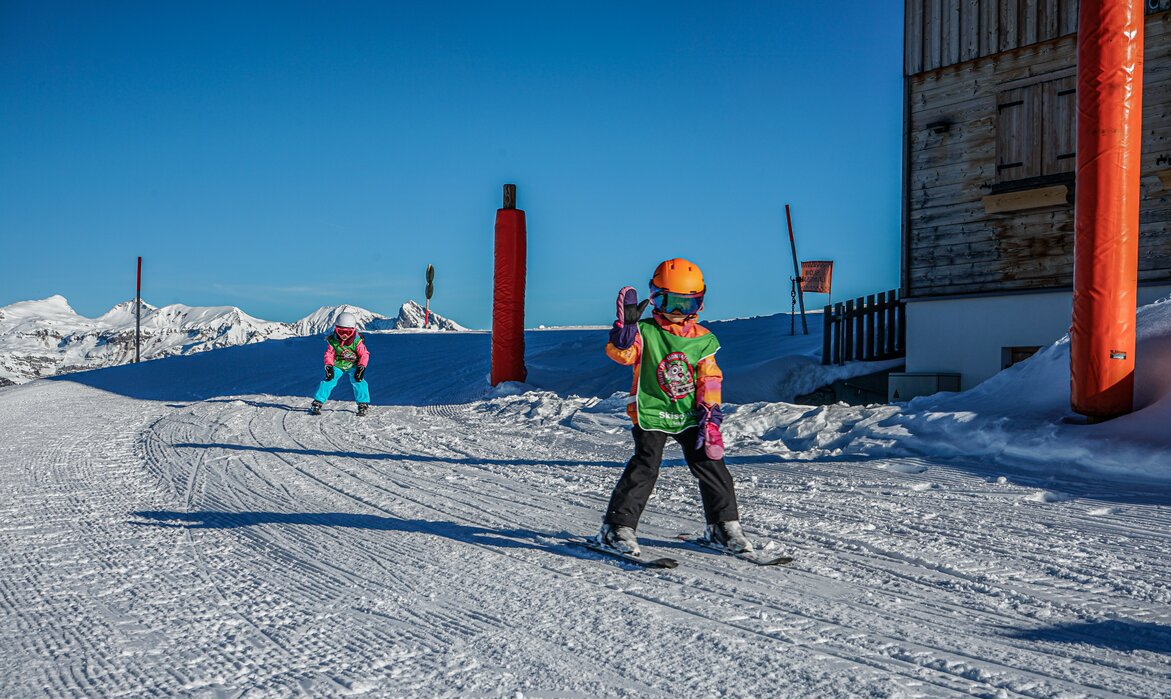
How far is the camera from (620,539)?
476 cm

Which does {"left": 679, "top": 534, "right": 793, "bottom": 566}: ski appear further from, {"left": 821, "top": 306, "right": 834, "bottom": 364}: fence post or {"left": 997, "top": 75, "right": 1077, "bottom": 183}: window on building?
{"left": 821, "top": 306, "right": 834, "bottom": 364}: fence post

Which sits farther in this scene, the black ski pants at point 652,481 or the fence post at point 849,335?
the fence post at point 849,335

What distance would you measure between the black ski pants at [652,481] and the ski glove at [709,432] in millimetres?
57

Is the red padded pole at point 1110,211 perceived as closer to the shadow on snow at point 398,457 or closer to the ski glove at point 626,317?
the shadow on snow at point 398,457

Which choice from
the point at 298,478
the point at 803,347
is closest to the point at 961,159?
the point at 803,347

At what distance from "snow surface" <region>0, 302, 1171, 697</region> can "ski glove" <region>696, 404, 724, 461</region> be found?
0.56 meters

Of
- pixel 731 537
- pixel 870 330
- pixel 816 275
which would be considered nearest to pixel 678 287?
pixel 731 537

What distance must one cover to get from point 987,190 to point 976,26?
2.49 metres

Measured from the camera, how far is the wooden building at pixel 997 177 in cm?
1209

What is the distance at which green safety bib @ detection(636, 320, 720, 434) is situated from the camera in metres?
4.81

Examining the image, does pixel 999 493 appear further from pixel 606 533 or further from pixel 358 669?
pixel 358 669

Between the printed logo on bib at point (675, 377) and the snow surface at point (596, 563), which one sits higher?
the printed logo on bib at point (675, 377)

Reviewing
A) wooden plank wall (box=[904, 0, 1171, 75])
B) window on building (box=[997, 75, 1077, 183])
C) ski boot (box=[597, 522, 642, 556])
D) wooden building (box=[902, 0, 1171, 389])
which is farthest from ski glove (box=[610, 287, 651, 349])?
wooden plank wall (box=[904, 0, 1171, 75])

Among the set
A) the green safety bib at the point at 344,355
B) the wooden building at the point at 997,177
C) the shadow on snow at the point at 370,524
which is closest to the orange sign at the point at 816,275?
the wooden building at the point at 997,177
